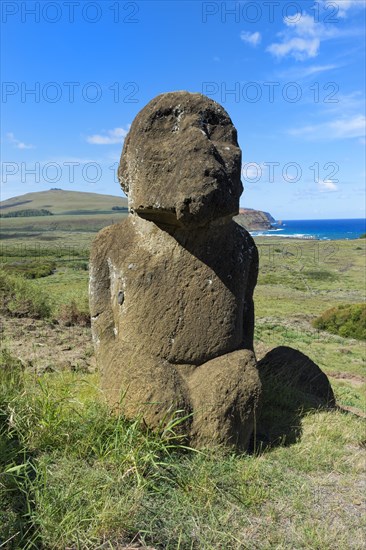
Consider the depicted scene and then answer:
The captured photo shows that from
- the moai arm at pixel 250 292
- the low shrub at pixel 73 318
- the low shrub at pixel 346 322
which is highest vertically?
the moai arm at pixel 250 292

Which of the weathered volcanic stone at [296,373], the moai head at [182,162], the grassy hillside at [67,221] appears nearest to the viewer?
the moai head at [182,162]

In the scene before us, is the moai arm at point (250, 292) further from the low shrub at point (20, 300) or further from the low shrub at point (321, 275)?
the low shrub at point (321, 275)

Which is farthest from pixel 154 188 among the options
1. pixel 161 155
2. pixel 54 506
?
pixel 54 506

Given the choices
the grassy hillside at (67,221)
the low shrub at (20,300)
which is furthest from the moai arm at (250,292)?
the grassy hillside at (67,221)

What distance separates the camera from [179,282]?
3.28 meters

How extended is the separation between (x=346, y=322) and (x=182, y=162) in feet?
52.6

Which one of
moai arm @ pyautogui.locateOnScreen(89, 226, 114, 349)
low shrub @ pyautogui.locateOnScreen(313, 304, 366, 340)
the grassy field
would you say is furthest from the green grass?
low shrub @ pyautogui.locateOnScreen(313, 304, 366, 340)

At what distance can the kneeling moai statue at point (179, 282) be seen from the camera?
2.97 metres

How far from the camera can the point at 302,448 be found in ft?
11.1

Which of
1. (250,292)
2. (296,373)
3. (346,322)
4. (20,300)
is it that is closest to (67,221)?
(346,322)

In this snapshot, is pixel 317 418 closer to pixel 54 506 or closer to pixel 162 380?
pixel 162 380

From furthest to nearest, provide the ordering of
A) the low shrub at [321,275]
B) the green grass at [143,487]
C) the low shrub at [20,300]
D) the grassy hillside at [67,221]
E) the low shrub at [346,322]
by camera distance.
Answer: the grassy hillside at [67,221] < the low shrub at [321,275] < the low shrub at [346,322] < the low shrub at [20,300] < the green grass at [143,487]

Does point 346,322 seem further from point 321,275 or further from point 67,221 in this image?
point 67,221

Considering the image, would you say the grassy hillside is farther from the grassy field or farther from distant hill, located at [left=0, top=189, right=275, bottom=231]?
the grassy field
